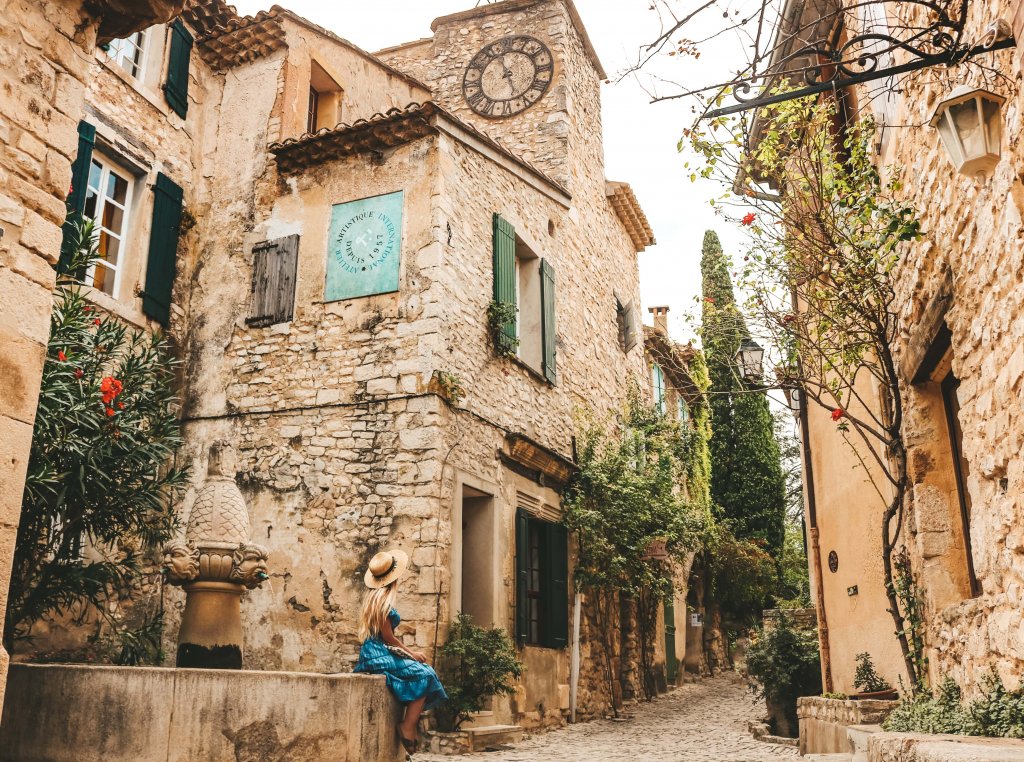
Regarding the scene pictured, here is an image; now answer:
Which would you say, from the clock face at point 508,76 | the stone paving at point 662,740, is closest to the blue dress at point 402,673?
the stone paving at point 662,740

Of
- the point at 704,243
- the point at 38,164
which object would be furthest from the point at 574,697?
the point at 704,243

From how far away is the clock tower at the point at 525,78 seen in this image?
13.9 metres

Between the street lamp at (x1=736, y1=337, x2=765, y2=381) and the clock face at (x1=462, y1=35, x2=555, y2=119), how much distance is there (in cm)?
745

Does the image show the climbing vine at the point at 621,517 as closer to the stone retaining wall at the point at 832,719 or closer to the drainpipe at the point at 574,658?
the drainpipe at the point at 574,658

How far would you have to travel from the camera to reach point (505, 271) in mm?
11000

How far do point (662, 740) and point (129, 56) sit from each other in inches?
375

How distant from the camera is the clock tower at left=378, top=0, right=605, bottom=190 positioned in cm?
1386

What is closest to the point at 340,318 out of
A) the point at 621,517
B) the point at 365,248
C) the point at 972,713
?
the point at 365,248

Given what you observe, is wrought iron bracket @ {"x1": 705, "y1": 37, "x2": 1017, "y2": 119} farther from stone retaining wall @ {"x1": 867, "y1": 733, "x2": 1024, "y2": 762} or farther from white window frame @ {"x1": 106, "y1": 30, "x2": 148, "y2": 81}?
white window frame @ {"x1": 106, "y1": 30, "x2": 148, "y2": 81}

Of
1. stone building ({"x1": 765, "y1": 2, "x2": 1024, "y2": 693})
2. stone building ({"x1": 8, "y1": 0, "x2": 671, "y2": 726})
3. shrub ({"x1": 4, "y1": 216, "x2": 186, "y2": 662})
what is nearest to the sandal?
stone building ({"x1": 8, "y1": 0, "x2": 671, "y2": 726})

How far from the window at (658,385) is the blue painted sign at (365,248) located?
9.07 metres

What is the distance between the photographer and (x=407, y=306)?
31.0 feet

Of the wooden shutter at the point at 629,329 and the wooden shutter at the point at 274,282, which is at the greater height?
the wooden shutter at the point at 629,329

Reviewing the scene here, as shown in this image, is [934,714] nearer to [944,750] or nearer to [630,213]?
[944,750]
